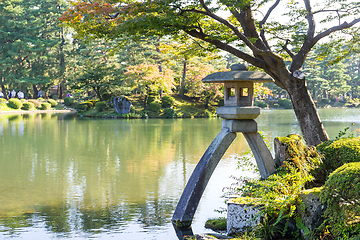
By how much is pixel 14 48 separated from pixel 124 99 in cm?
1658

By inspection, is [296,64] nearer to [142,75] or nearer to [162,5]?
[162,5]

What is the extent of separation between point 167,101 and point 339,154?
22369 mm

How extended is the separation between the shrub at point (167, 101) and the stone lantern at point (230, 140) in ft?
72.4

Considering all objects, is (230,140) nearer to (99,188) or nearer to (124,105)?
(99,188)

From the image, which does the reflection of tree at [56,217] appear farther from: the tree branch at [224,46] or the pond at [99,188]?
the tree branch at [224,46]

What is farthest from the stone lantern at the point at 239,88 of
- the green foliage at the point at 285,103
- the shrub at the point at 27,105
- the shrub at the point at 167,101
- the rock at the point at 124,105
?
the green foliage at the point at 285,103

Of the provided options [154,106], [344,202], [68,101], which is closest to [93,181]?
[344,202]

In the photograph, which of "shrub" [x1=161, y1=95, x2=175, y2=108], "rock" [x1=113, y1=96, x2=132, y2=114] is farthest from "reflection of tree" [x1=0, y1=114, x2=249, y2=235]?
"shrub" [x1=161, y1=95, x2=175, y2=108]

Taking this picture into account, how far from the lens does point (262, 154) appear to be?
427 cm

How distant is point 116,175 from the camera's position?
7.23m

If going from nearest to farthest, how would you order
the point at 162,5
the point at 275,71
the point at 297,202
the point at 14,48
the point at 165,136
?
the point at 297,202
the point at 162,5
the point at 275,71
the point at 165,136
the point at 14,48

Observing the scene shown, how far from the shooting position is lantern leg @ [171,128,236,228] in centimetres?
408

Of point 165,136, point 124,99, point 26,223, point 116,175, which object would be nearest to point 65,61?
point 124,99

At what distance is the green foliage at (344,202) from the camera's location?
263 cm
